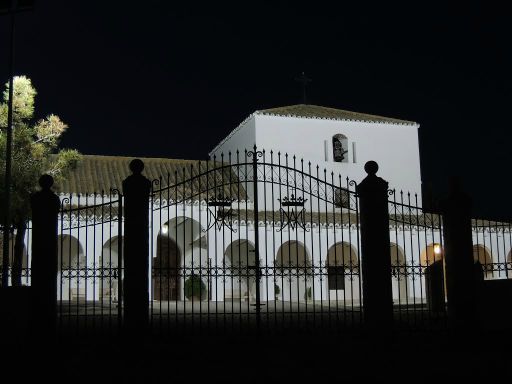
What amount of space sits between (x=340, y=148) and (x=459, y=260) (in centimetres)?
2199

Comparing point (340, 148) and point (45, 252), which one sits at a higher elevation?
point (340, 148)

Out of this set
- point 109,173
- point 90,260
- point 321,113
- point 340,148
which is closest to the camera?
point 90,260

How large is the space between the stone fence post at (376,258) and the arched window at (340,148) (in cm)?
2172

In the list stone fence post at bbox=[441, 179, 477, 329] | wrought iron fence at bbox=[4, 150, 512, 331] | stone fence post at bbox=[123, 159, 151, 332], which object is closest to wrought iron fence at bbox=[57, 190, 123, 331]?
wrought iron fence at bbox=[4, 150, 512, 331]

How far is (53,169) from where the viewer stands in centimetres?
1930

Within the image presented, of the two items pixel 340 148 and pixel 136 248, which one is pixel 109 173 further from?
pixel 136 248

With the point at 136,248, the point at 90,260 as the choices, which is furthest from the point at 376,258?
the point at 90,260

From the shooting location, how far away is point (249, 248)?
27.8m

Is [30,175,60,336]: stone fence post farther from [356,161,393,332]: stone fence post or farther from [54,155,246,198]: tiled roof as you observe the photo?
[54,155,246,198]: tiled roof

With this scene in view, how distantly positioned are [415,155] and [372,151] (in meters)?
2.54

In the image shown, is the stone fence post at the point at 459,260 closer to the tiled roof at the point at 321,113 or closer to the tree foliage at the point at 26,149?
the tree foliage at the point at 26,149

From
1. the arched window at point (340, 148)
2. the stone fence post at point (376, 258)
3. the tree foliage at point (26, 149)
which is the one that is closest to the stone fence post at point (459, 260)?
the stone fence post at point (376, 258)

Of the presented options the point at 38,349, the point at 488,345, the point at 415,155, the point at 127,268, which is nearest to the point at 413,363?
the point at 488,345

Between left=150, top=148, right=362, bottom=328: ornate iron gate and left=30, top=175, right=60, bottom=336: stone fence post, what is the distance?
164 cm
